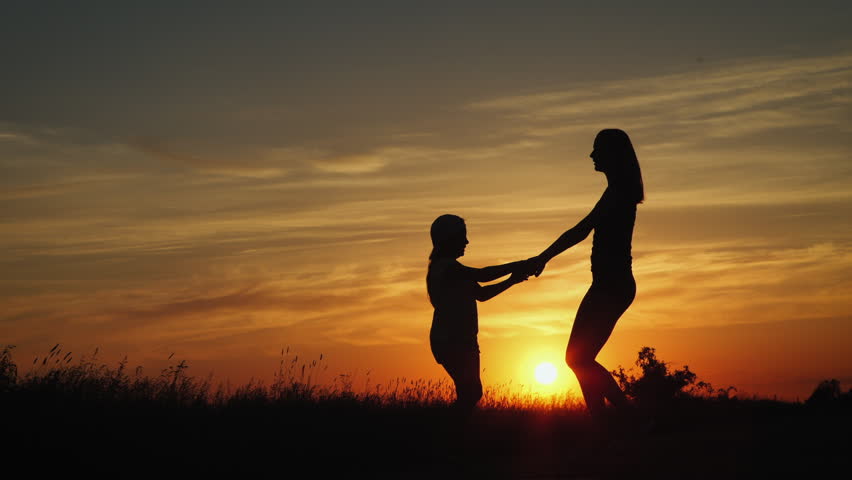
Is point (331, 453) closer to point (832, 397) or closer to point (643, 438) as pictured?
point (643, 438)

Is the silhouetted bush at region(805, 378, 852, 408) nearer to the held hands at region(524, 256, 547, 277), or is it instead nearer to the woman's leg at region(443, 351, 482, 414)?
the held hands at region(524, 256, 547, 277)

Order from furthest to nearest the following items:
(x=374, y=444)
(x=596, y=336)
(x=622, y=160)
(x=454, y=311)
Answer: (x=374, y=444) < (x=622, y=160) < (x=596, y=336) < (x=454, y=311)

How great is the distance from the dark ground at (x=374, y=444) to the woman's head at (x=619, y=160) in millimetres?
2021

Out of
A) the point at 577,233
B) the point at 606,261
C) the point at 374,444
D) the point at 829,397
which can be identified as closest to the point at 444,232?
the point at 577,233

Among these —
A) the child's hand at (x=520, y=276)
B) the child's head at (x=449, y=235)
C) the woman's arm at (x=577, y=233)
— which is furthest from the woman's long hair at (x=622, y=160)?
the child's head at (x=449, y=235)

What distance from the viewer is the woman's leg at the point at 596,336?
8.20 meters

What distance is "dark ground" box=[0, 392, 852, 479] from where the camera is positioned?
24.3 feet

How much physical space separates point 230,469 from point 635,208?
4.02 metres

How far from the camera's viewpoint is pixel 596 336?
26.9 ft

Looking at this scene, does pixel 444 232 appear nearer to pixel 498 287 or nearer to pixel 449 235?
pixel 449 235

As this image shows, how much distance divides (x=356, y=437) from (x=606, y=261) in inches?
115

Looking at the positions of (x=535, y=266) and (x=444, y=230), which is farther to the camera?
(x=535, y=266)

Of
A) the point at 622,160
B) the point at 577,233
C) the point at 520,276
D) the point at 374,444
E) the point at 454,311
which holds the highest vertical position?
the point at 622,160

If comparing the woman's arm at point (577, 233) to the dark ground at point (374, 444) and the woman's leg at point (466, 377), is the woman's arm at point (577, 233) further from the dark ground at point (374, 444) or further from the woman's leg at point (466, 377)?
the dark ground at point (374, 444)
